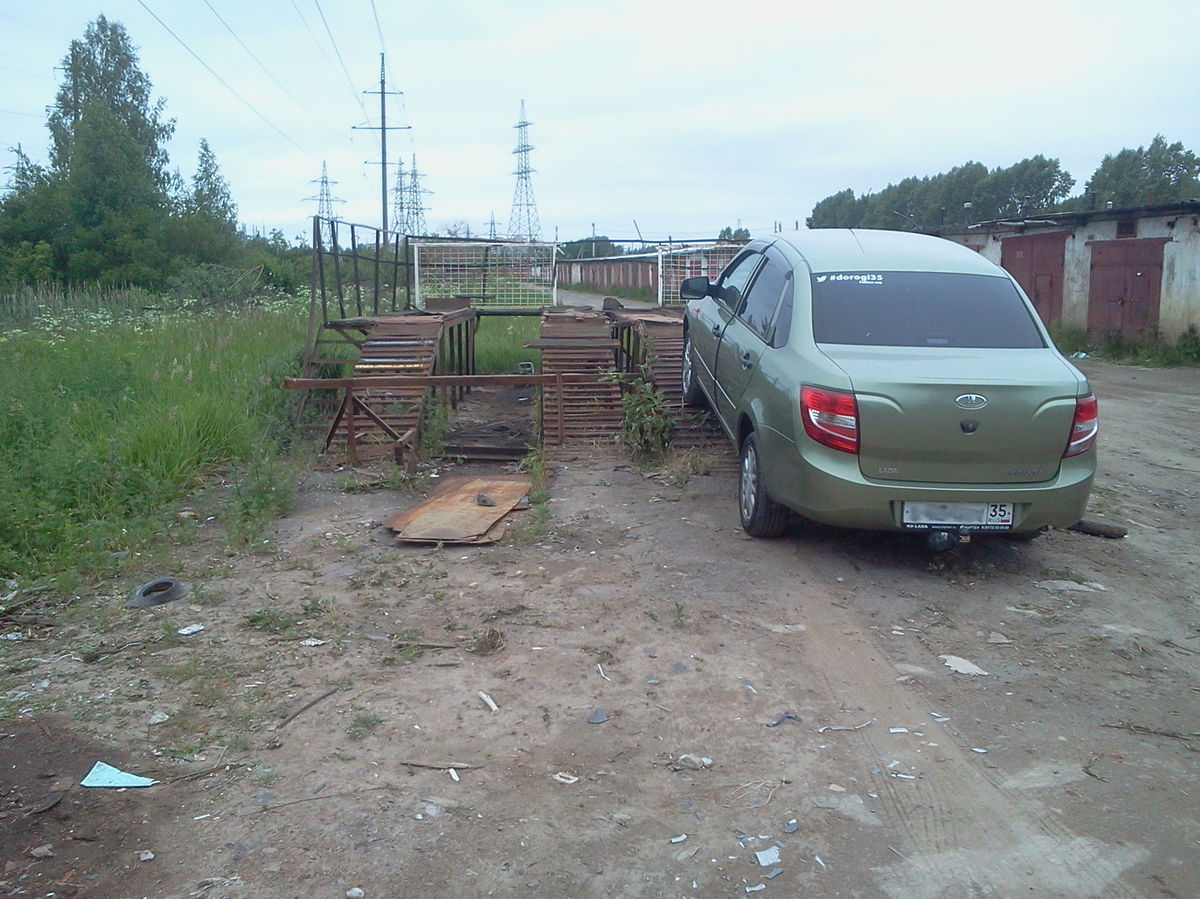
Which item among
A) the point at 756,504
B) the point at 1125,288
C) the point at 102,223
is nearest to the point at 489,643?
the point at 756,504

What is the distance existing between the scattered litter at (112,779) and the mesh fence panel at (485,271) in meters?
12.0

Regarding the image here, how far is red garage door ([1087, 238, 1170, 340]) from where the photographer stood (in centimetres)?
1894

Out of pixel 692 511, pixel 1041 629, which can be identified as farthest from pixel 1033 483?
pixel 692 511

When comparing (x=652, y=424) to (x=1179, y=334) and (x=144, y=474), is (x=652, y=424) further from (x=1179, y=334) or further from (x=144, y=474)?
(x=1179, y=334)

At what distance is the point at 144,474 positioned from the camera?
7113mm

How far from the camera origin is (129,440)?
24.3ft

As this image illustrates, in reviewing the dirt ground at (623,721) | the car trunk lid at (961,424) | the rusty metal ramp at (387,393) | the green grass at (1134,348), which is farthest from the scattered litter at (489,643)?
the green grass at (1134,348)

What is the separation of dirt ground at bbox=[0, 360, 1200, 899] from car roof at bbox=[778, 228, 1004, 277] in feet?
5.57

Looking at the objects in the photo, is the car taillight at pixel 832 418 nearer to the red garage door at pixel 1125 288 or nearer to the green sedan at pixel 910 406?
the green sedan at pixel 910 406

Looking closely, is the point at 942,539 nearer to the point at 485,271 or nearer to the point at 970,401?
the point at 970,401

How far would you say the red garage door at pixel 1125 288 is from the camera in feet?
62.1

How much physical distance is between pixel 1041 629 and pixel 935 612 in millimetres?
496

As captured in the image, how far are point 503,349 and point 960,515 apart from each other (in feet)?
35.5

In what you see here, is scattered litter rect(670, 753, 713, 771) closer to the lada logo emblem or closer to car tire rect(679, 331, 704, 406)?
the lada logo emblem
